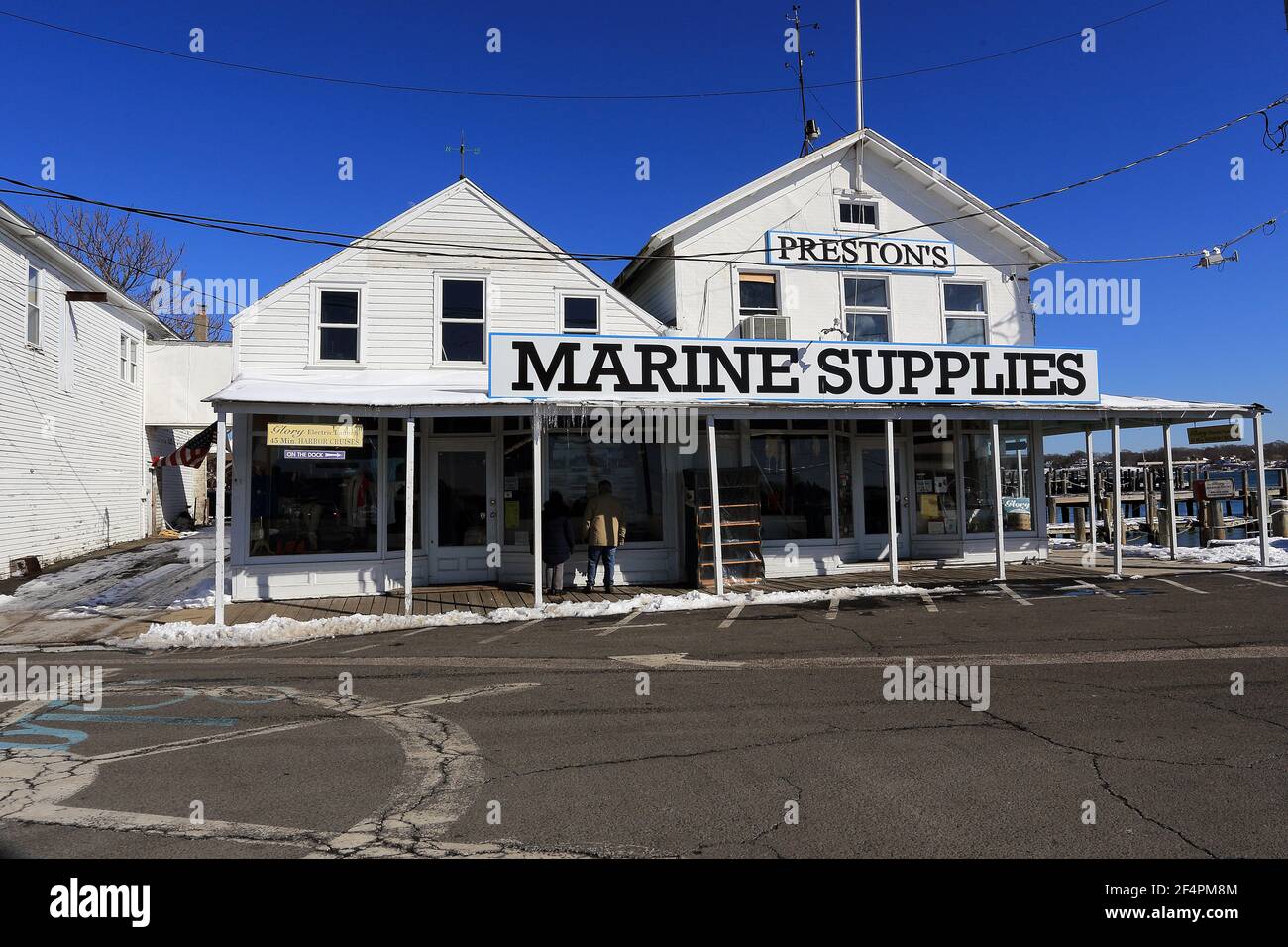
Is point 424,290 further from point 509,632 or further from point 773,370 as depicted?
point 509,632

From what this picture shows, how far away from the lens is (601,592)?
14.2 metres

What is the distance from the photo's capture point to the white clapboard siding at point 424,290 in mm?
14438

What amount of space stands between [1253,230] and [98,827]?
20.6 meters

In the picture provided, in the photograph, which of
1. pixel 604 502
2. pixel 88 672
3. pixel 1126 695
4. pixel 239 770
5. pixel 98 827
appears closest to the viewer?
pixel 98 827

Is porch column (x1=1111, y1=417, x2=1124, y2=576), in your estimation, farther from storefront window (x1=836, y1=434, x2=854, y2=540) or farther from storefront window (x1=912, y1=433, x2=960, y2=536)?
storefront window (x1=836, y1=434, x2=854, y2=540)

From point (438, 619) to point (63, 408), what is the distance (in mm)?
12475

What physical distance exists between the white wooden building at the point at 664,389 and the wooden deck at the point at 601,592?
47cm

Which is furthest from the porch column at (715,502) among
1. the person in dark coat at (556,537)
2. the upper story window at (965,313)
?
the upper story window at (965,313)

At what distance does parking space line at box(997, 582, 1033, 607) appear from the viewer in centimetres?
1238

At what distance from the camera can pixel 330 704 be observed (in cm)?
727

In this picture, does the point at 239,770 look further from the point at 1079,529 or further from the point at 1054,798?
the point at 1079,529

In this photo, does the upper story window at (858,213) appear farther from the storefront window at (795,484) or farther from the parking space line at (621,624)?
the parking space line at (621,624)

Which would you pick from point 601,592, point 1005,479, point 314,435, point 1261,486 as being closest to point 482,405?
point 314,435
